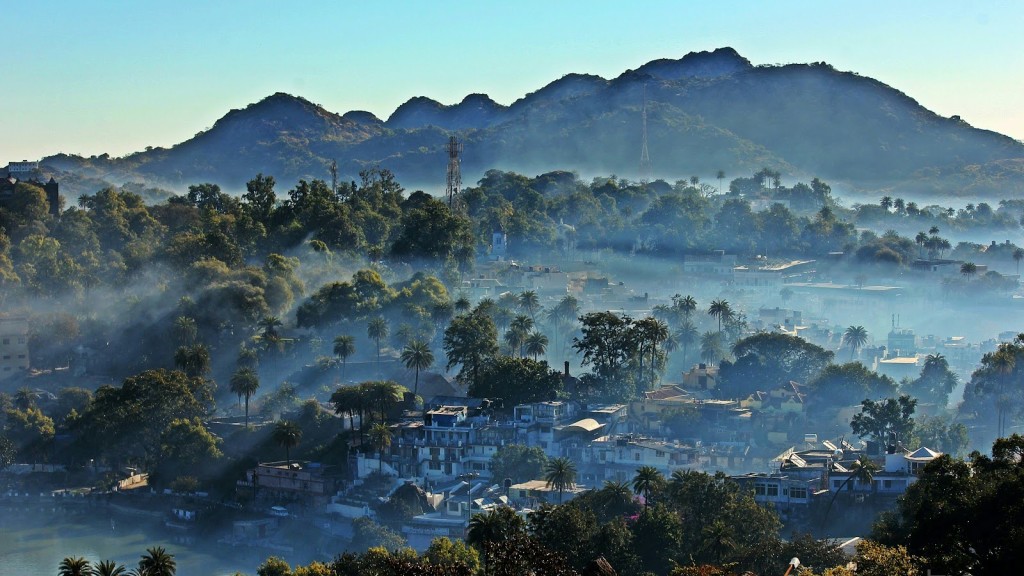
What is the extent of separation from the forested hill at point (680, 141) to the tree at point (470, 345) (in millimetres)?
53482

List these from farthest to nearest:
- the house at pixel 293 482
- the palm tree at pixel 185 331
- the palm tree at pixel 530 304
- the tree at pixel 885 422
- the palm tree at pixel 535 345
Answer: the palm tree at pixel 530 304 < the palm tree at pixel 185 331 < the palm tree at pixel 535 345 < the tree at pixel 885 422 < the house at pixel 293 482

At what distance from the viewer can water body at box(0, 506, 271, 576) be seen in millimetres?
21766

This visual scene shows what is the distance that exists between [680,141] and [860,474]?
6683 centimetres

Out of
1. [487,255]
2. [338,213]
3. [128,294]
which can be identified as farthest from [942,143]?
[128,294]

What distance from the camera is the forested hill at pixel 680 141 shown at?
8556cm

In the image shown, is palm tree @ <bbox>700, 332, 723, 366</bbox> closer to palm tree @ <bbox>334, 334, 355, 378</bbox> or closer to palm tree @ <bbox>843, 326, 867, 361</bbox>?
palm tree @ <bbox>843, 326, 867, 361</bbox>

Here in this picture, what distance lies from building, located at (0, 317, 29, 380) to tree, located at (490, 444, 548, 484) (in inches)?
533

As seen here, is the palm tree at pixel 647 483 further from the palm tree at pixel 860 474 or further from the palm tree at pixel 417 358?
the palm tree at pixel 417 358

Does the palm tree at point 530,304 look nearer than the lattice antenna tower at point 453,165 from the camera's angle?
Yes

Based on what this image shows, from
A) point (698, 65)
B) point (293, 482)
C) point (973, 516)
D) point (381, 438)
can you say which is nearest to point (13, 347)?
point (293, 482)

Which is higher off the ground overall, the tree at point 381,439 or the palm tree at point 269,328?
the palm tree at point 269,328

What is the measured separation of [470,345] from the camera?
2727 centimetres

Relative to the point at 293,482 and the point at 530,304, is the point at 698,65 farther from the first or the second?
the point at 293,482

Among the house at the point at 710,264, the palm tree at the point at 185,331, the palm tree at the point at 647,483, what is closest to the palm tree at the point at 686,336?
the palm tree at the point at 185,331
